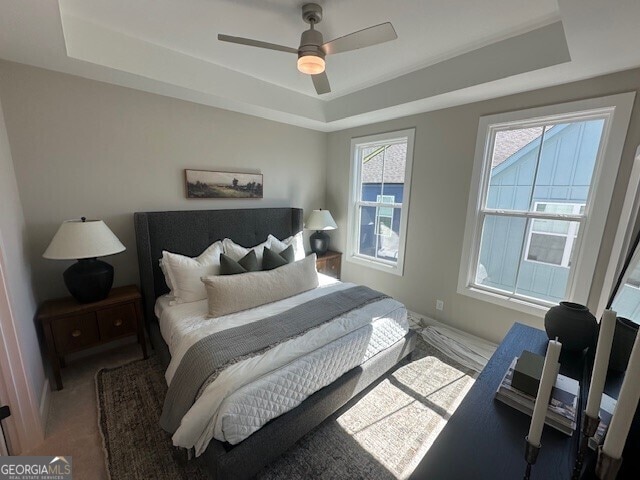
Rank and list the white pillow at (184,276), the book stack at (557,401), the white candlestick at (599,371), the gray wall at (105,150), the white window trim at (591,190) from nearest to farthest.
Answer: the white candlestick at (599,371) < the book stack at (557,401) < the white window trim at (591,190) < the gray wall at (105,150) < the white pillow at (184,276)

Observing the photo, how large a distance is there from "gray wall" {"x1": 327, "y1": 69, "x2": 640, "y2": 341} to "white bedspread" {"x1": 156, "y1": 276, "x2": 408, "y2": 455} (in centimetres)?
94

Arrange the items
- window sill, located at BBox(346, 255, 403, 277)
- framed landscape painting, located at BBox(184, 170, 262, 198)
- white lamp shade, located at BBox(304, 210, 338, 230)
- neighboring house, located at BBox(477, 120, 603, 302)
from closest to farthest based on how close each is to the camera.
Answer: neighboring house, located at BBox(477, 120, 603, 302)
framed landscape painting, located at BBox(184, 170, 262, 198)
window sill, located at BBox(346, 255, 403, 277)
white lamp shade, located at BBox(304, 210, 338, 230)

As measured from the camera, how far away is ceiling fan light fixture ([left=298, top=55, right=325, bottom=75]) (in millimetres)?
1589

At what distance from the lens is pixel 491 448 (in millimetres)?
→ 878

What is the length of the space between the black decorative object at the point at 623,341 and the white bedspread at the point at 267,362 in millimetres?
1200

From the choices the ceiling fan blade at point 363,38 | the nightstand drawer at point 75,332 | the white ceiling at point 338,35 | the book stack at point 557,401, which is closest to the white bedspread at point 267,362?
the nightstand drawer at point 75,332

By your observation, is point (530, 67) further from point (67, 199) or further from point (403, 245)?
point (67, 199)

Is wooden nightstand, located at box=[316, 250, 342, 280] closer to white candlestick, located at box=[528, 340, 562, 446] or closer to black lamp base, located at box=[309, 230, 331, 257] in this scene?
black lamp base, located at box=[309, 230, 331, 257]

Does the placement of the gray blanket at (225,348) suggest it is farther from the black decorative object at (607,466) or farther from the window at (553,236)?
the window at (553,236)

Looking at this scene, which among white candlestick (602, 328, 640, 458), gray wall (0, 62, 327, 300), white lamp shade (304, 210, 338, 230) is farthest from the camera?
white lamp shade (304, 210, 338, 230)

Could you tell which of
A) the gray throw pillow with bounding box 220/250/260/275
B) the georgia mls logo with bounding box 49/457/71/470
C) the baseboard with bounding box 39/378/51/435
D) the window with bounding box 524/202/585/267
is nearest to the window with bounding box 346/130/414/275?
the window with bounding box 524/202/585/267

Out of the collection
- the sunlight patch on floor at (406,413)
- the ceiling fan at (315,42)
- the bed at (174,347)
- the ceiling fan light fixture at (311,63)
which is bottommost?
the sunlight patch on floor at (406,413)

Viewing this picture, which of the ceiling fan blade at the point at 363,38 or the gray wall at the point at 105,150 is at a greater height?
the ceiling fan blade at the point at 363,38

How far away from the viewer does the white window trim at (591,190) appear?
1854 millimetres
